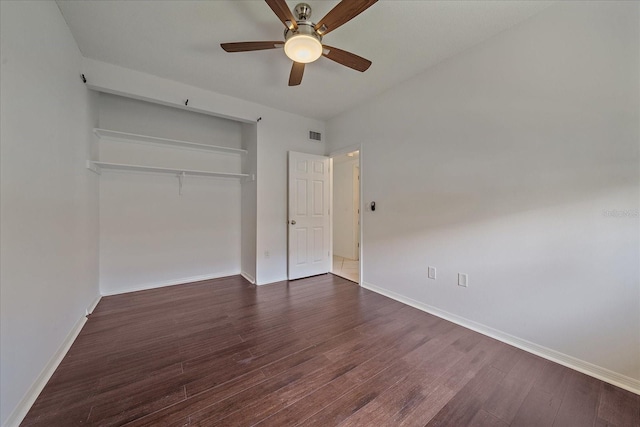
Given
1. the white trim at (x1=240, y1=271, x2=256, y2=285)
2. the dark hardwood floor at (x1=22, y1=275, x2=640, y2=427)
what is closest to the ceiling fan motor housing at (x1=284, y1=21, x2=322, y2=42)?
the dark hardwood floor at (x1=22, y1=275, x2=640, y2=427)

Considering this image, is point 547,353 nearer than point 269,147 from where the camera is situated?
Yes

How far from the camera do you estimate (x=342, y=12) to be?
158 cm

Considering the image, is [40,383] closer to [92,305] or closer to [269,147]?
[92,305]

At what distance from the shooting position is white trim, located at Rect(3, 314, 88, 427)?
1.28 m

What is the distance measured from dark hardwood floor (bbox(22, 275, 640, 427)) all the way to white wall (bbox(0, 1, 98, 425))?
0.27 metres

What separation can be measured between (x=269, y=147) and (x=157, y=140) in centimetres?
149

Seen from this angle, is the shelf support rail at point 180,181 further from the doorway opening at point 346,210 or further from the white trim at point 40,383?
the doorway opening at point 346,210

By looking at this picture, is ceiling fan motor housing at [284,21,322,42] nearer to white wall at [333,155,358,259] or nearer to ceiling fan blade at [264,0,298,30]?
ceiling fan blade at [264,0,298,30]

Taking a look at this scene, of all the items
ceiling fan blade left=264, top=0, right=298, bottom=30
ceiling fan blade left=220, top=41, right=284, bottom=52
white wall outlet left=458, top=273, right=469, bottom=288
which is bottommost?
white wall outlet left=458, top=273, right=469, bottom=288

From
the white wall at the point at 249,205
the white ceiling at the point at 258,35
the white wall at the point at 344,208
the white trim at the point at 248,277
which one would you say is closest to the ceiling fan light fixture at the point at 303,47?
the white ceiling at the point at 258,35

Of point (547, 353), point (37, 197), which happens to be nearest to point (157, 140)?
point (37, 197)

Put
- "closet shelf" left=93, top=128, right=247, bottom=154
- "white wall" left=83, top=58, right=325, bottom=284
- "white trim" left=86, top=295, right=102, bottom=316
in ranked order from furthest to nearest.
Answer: "white wall" left=83, top=58, right=325, bottom=284 < "closet shelf" left=93, top=128, right=247, bottom=154 < "white trim" left=86, top=295, right=102, bottom=316

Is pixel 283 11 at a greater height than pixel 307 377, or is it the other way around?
pixel 283 11

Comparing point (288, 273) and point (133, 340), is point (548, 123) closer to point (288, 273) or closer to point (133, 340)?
point (288, 273)
